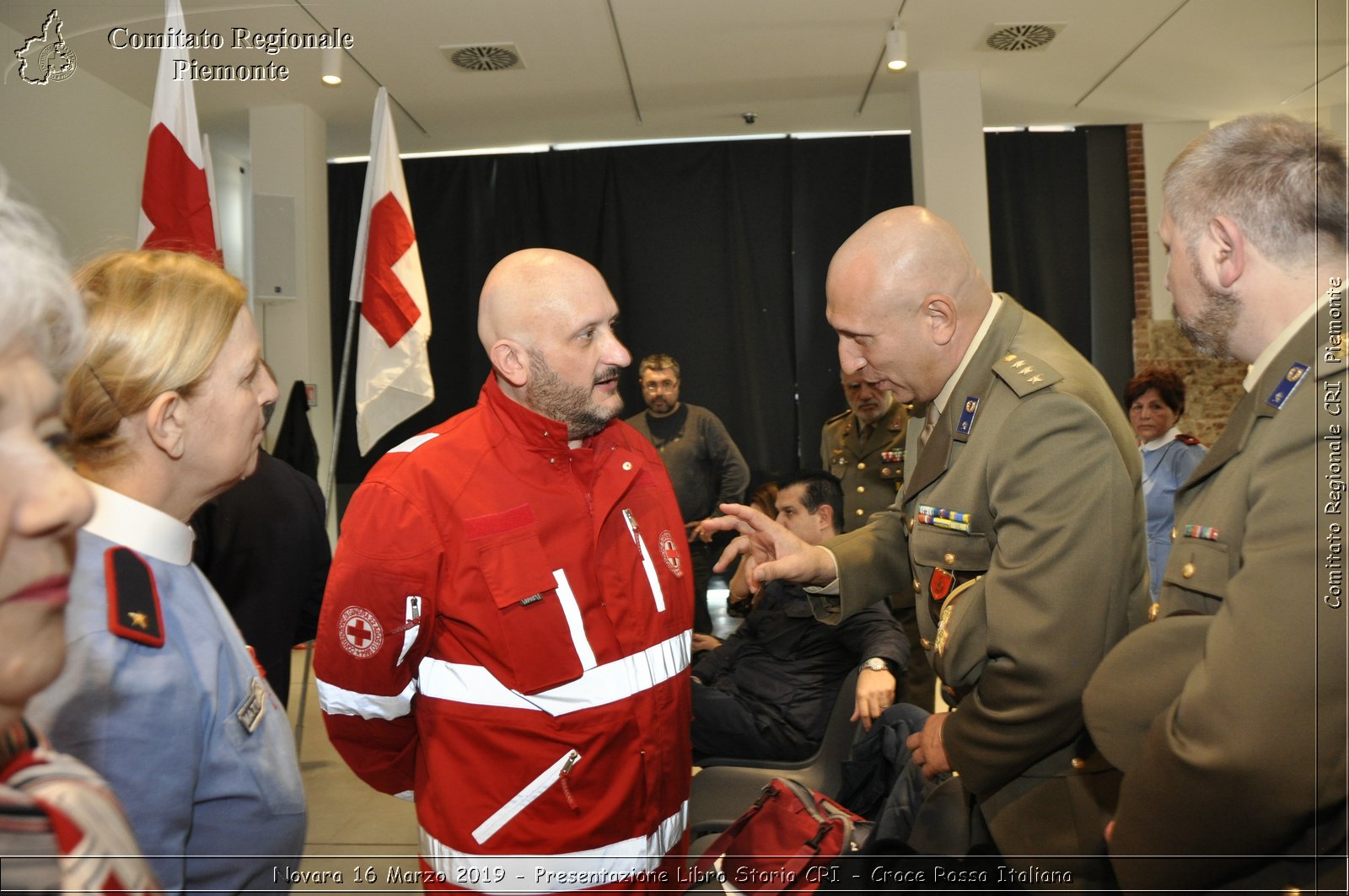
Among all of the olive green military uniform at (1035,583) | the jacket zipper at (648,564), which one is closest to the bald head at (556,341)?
the jacket zipper at (648,564)

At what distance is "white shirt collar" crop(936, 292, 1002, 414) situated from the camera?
1.73 m

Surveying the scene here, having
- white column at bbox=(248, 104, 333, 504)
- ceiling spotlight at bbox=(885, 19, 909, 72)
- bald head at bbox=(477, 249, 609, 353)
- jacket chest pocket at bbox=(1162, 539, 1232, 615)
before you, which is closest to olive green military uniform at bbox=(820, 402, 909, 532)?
bald head at bbox=(477, 249, 609, 353)

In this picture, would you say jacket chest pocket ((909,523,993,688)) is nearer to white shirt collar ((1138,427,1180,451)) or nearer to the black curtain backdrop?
white shirt collar ((1138,427,1180,451))

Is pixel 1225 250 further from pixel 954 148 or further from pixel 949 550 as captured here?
pixel 954 148

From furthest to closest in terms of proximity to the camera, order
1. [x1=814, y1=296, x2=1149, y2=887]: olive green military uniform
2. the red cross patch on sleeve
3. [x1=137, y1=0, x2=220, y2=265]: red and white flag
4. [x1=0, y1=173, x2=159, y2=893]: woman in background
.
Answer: [x1=137, y1=0, x2=220, y2=265]: red and white flag
the red cross patch on sleeve
[x1=814, y1=296, x2=1149, y2=887]: olive green military uniform
[x1=0, y1=173, x2=159, y2=893]: woman in background

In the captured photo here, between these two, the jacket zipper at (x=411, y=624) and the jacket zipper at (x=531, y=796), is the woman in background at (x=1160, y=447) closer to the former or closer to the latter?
the jacket zipper at (x=531, y=796)

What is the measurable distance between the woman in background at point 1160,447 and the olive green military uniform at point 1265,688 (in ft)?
10.7

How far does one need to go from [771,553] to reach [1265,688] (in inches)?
45.3

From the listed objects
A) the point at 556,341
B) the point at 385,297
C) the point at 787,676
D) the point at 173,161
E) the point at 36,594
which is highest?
the point at 173,161

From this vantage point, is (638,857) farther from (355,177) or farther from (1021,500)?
(355,177)

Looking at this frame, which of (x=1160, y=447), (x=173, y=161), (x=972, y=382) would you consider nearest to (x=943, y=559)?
(x=972, y=382)

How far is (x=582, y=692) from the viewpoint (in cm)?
158

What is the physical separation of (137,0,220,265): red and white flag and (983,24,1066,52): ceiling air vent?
448 cm

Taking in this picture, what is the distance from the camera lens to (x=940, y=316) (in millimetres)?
1723
